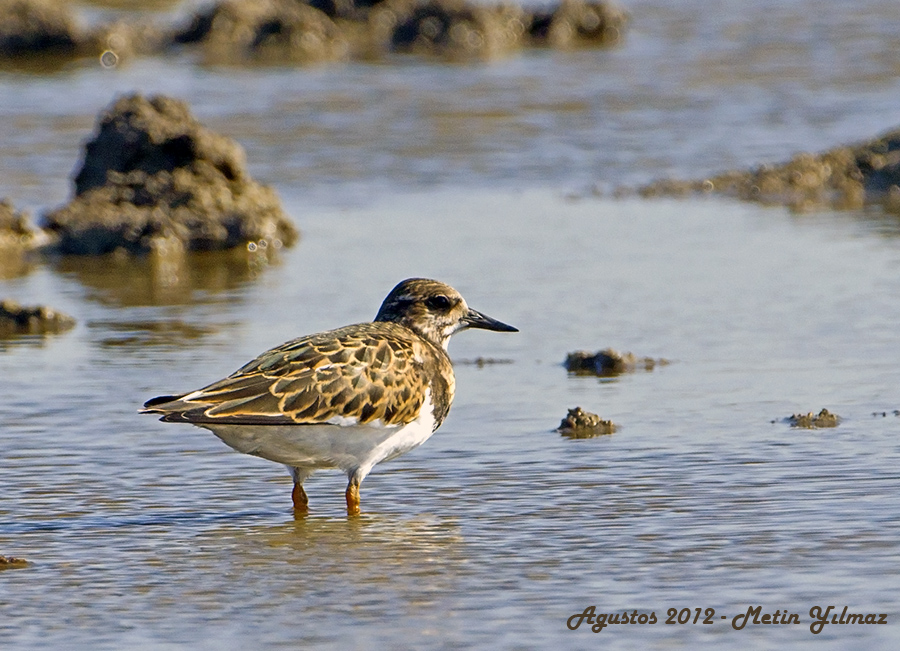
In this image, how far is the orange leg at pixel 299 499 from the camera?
8141mm

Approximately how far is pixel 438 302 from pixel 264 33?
2084 cm

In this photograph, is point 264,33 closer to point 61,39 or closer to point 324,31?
point 324,31

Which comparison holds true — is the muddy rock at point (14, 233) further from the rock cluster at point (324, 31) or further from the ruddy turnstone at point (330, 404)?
the rock cluster at point (324, 31)

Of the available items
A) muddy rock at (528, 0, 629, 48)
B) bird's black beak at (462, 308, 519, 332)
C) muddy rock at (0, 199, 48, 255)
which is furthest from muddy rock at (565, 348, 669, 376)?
muddy rock at (528, 0, 629, 48)

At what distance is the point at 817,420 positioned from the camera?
9.15 m

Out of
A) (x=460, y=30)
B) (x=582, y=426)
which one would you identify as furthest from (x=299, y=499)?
(x=460, y=30)

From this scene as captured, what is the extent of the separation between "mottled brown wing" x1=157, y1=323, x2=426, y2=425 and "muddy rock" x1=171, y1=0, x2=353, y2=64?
20.0m

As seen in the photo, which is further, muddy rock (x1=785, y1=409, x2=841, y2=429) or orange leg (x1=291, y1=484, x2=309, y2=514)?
muddy rock (x1=785, y1=409, x2=841, y2=429)

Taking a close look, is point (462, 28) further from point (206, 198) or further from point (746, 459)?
point (746, 459)

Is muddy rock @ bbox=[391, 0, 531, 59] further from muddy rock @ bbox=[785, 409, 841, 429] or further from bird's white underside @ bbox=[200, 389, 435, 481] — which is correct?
bird's white underside @ bbox=[200, 389, 435, 481]

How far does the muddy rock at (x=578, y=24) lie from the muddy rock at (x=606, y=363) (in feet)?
60.4

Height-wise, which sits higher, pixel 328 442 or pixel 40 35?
pixel 40 35

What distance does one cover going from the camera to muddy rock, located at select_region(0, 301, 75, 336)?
→ 39.8ft

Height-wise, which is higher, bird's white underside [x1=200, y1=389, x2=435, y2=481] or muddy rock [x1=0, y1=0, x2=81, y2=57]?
muddy rock [x1=0, y1=0, x2=81, y2=57]
